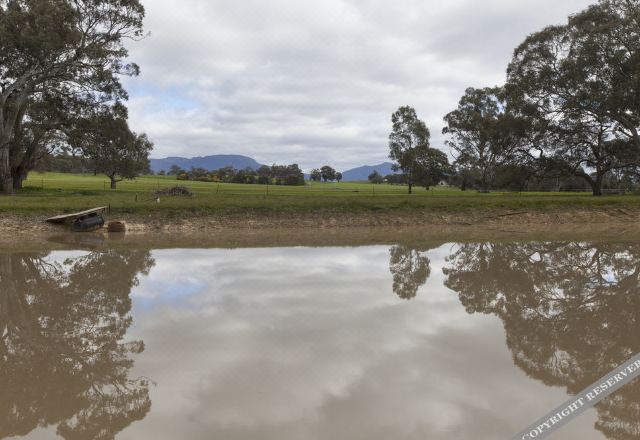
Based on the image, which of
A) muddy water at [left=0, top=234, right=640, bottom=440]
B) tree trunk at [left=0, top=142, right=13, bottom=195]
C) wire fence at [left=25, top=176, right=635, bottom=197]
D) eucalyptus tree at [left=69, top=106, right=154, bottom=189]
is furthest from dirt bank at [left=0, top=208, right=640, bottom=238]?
eucalyptus tree at [left=69, top=106, right=154, bottom=189]

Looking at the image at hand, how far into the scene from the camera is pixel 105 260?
15.8 metres

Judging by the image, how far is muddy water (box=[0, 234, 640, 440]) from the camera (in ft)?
16.1

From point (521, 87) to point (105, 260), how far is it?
4622cm

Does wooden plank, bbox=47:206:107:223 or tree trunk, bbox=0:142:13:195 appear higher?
tree trunk, bbox=0:142:13:195

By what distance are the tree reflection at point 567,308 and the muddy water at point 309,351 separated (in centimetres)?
4

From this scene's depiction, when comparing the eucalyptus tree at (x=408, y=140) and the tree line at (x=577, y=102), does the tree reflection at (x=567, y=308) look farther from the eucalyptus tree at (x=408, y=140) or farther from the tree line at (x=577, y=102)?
the eucalyptus tree at (x=408, y=140)

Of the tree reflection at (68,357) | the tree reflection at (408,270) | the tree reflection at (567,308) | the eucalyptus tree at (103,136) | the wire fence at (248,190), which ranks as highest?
the eucalyptus tree at (103,136)

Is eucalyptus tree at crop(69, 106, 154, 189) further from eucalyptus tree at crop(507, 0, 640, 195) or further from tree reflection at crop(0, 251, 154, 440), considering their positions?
eucalyptus tree at crop(507, 0, 640, 195)

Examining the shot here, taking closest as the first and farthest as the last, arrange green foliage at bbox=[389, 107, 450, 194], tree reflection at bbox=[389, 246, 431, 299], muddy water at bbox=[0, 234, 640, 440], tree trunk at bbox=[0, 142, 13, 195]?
muddy water at bbox=[0, 234, 640, 440]
tree reflection at bbox=[389, 246, 431, 299]
tree trunk at bbox=[0, 142, 13, 195]
green foliage at bbox=[389, 107, 450, 194]

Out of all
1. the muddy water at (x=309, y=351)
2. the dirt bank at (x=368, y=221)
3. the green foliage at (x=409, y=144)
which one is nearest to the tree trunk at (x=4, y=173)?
the dirt bank at (x=368, y=221)

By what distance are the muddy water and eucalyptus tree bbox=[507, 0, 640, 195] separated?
37.7m

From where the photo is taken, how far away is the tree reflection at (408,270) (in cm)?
1148

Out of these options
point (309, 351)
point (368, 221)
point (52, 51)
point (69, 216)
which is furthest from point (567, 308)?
point (52, 51)

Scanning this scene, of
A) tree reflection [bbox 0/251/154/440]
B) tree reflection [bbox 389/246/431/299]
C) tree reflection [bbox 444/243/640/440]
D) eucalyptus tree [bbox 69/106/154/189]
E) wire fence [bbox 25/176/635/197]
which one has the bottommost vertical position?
tree reflection [bbox 0/251/154/440]
